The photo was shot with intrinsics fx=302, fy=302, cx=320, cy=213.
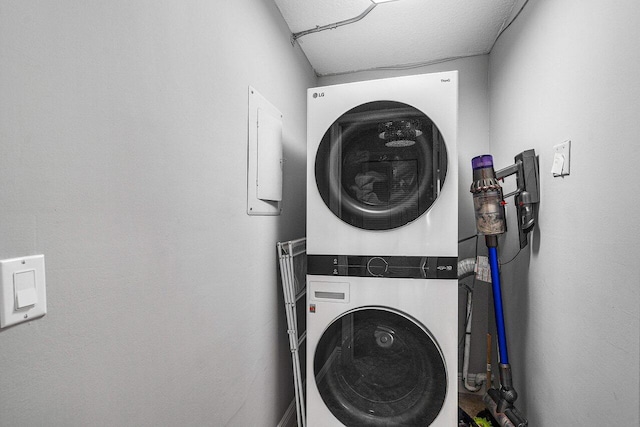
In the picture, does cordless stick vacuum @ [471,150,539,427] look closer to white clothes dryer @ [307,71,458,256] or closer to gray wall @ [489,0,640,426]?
gray wall @ [489,0,640,426]

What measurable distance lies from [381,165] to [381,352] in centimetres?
90

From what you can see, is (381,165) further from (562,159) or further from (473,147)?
(473,147)

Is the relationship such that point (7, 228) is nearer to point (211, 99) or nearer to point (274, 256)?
point (211, 99)

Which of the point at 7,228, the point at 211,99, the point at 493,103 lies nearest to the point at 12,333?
the point at 7,228

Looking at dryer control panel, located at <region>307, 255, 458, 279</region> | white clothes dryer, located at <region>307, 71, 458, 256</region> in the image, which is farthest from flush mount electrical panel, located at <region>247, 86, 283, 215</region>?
dryer control panel, located at <region>307, 255, 458, 279</region>

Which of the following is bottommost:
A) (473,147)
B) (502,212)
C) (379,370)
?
(379,370)

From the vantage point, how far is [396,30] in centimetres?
195

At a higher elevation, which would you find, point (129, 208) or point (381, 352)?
point (129, 208)

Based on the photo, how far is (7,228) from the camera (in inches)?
20.8

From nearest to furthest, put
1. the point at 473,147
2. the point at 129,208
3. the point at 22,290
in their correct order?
1. the point at 22,290
2. the point at 129,208
3. the point at 473,147

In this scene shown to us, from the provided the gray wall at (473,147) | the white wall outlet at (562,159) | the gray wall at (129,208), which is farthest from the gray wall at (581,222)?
the gray wall at (129,208)

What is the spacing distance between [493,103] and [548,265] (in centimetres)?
131

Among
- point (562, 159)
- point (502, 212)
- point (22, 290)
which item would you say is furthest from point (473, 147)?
point (22, 290)

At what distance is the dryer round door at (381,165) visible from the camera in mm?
1429
